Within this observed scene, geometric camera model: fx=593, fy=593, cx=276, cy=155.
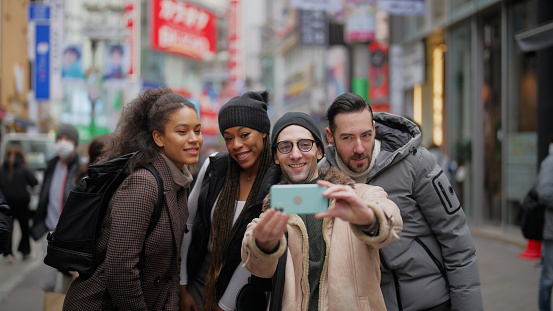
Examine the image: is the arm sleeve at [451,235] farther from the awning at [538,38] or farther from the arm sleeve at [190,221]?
the awning at [538,38]

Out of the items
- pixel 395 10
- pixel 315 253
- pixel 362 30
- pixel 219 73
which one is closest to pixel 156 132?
pixel 315 253

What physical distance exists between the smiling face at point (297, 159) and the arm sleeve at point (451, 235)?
2.22 feet

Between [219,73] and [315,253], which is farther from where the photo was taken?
[219,73]

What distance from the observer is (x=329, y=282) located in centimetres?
261

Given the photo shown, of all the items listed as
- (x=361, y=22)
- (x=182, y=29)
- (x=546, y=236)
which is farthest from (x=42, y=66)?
(x=182, y=29)

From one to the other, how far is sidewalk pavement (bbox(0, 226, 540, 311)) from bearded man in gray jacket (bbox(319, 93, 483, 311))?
3905mm

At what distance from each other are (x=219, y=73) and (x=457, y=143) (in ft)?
102

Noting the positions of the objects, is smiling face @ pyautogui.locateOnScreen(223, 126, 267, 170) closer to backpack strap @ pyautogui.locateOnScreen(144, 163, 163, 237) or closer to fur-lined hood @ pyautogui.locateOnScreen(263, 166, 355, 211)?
backpack strap @ pyautogui.locateOnScreen(144, 163, 163, 237)

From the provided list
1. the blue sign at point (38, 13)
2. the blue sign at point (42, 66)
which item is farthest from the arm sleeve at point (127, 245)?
the blue sign at point (42, 66)

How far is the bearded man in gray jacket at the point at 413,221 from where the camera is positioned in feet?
9.87

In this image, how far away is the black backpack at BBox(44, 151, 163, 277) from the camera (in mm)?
3094

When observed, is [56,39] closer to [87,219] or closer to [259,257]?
[87,219]

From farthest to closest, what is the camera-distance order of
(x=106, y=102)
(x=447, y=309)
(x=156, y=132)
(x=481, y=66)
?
(x=106, y=102) → (x=481, y=66) → (x=156, y=132) → (x=447, y=309)

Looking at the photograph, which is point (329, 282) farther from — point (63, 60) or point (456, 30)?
point (63, 60)
